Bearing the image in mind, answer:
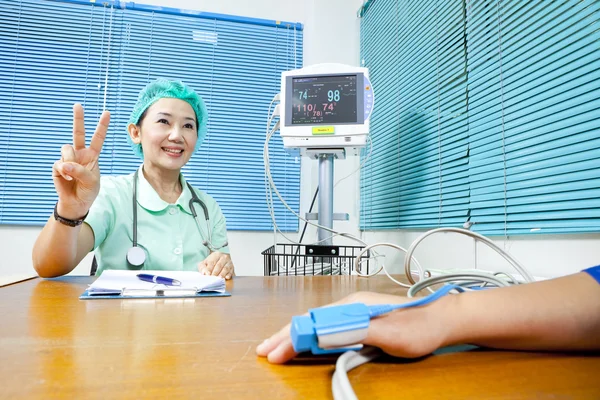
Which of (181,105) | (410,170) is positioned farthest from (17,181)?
(410,170)

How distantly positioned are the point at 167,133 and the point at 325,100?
624mm

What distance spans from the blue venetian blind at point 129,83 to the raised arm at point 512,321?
1.86m

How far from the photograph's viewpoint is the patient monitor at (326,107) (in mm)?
1458

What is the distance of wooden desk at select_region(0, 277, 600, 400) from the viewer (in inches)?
11.0

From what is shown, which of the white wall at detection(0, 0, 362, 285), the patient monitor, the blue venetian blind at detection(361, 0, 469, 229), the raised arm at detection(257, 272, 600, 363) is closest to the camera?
the raised arm at detection(257, 272, 600, 363)

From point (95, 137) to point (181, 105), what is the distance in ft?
1.75

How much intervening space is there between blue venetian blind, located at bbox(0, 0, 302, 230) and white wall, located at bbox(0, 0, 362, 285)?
0.23 ft

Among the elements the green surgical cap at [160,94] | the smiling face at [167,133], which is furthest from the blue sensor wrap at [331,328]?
the green surgical cap at [160,94]

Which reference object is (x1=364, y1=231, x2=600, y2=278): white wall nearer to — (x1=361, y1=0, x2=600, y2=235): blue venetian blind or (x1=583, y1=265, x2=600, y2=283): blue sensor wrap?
(x1=361, y1=0, x2=600, y2=235): blue venetian blind

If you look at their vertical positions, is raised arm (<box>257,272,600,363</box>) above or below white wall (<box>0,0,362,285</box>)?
below

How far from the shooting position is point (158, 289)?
720mm

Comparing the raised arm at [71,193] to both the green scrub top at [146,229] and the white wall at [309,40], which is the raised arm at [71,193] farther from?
the white wall at [309,40]

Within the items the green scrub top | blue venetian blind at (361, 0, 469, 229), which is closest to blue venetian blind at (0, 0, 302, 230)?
blue venetian blind at (361, 0, 469, 229)

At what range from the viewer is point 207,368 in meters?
0.33
